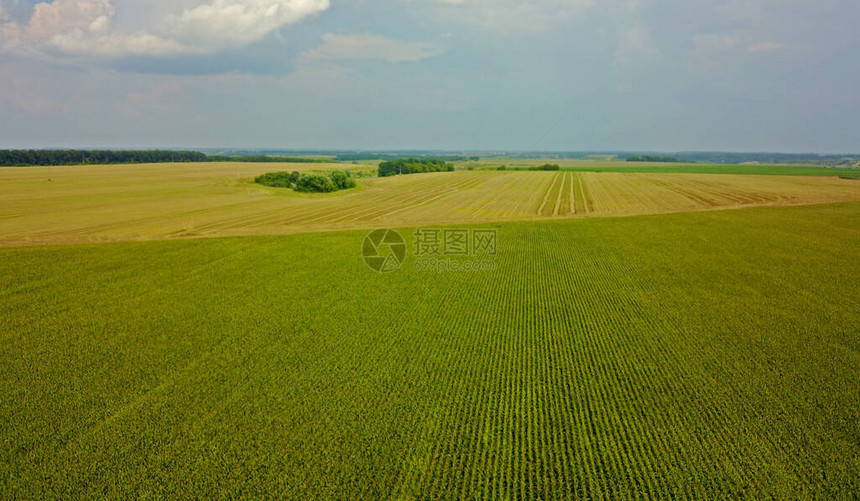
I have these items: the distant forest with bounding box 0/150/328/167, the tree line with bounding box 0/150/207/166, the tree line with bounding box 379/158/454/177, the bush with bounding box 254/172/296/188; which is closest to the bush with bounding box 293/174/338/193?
the bush with bounding box 254/172/296/188

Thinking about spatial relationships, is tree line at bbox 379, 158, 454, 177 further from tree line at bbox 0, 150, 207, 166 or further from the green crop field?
the green crop field

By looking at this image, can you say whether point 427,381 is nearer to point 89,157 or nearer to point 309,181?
Answer: point 309,181

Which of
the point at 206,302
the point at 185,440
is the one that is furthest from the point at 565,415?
the point at 206,302

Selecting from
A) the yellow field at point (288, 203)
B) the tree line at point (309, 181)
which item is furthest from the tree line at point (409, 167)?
the tree line at point (309, 181)

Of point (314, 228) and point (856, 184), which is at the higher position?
point (856, 184)

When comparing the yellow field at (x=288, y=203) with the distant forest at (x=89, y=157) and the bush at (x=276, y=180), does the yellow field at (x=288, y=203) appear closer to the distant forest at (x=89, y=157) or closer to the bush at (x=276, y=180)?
the bush at (x=276, y=180)

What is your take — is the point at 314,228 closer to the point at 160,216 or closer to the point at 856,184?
the point at 160,216

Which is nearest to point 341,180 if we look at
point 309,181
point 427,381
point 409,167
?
point 309,181
